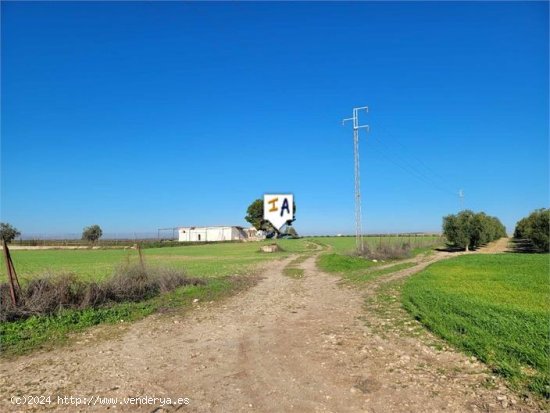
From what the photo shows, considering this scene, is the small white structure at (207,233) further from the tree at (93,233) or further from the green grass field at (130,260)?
the green grass field at (130,260)

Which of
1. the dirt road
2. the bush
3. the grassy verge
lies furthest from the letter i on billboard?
the bush

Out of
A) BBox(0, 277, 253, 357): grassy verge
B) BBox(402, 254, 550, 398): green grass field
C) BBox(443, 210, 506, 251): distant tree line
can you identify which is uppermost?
BBox(443, 210, 506, 251): distant tree line

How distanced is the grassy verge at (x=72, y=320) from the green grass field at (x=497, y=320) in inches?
289

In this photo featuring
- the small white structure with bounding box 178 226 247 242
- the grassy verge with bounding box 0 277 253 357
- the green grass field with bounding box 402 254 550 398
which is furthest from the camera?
the small white structure with bounding box 178 226 247 242

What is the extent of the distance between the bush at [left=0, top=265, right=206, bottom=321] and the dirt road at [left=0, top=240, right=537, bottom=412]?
270 cm

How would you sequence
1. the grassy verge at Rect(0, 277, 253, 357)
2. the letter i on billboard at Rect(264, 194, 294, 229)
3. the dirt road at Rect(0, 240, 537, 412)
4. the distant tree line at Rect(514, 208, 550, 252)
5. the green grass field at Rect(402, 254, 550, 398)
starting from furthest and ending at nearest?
the distant tree line at Rect(514, 208, 550, 252)
the letter i on billboard at Rect(264, 194, 294, 229)
the grassy verge at Rect(0, 277, 253, 357)
the green grass field at Rect(402, 254, 550, 398)
the dirt road at Rect(0, 240, 537, 412)

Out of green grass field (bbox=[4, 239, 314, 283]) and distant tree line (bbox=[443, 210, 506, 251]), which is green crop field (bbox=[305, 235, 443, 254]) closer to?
distant tree line (bbox=[443, 210, 506, 251])

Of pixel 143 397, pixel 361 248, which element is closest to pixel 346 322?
pixel 143 397

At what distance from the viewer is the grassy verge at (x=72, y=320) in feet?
27.1

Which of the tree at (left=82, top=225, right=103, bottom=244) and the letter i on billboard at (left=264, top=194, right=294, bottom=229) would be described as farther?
the tree at (left=82, top=225, right=103, bottom=244)

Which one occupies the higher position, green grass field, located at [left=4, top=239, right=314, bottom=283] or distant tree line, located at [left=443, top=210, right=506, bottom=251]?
distant tree line, located at [left=443, top=210, right=506, bottom=251]

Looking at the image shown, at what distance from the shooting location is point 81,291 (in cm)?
1216

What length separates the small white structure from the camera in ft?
380

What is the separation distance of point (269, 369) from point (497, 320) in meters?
5.84
